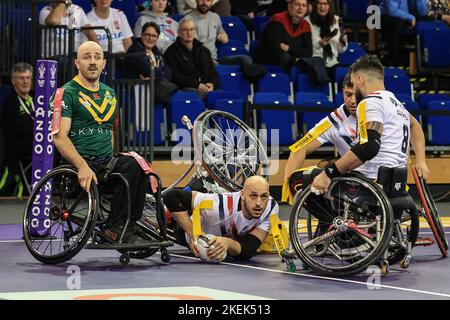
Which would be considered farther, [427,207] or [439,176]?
[439,176]

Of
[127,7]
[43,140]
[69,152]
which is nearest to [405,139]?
[69,152]

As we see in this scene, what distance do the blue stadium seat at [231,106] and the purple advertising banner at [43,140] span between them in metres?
3.97

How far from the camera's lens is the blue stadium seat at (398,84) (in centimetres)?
1627

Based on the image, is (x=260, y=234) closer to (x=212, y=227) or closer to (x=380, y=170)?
(x=212, y=227)

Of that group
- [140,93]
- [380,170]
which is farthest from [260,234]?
[140,93]

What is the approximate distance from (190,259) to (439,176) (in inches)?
264

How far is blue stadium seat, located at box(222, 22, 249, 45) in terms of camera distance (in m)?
16.9

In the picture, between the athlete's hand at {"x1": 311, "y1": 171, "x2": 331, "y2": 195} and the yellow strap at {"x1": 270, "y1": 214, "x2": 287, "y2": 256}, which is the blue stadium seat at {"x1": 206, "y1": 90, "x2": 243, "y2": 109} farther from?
the athlete's hand at {"x1": 311, "y1": 171, "x2": 331, "y2": 195}

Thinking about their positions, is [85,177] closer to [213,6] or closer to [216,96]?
[216,96]

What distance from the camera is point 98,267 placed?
8.88 m

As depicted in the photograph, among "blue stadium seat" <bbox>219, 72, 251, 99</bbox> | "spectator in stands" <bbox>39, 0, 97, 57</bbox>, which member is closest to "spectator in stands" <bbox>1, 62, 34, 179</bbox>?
"spectator in stands" <bbox>39, 0, 97, 57</bbox>

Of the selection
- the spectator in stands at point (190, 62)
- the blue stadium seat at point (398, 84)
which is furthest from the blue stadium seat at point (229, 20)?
the blue stadium seat at point (398, 84)
